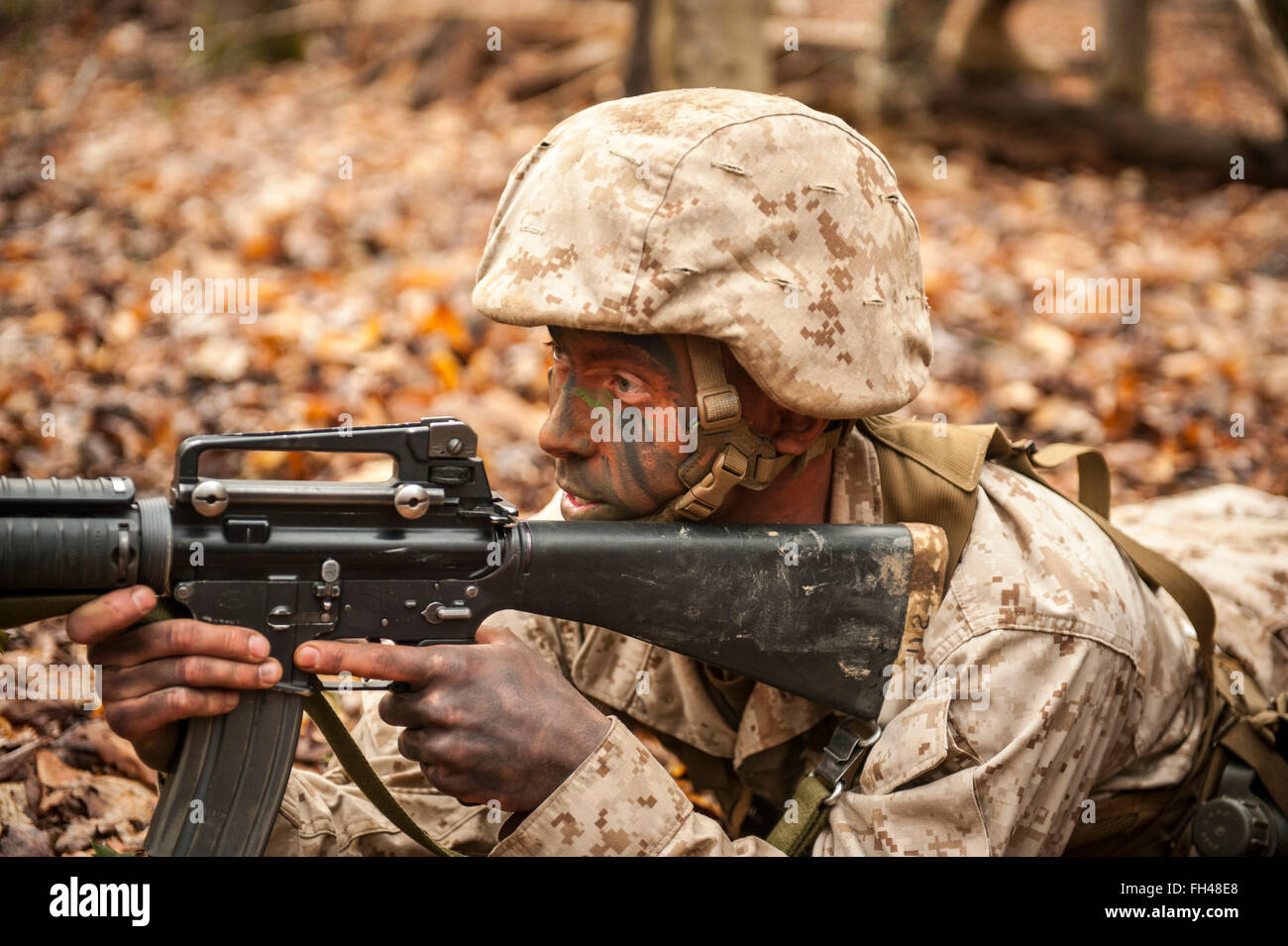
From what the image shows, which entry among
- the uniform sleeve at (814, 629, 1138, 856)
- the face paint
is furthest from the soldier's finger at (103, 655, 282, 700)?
the uniform sleeve at (814, 629, 1138, 856)

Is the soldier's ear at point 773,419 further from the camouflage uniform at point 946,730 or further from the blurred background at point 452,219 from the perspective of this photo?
the blurred background at point 452,219

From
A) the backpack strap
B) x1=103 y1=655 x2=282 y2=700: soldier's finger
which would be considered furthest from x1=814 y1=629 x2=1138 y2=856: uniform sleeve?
x1=103 y1=655 x2=282 y2=700: soldier's finger

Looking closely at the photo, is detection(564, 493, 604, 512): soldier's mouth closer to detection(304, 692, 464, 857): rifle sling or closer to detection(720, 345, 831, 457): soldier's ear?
detection(720, 345, 831, 457): soldier's ear

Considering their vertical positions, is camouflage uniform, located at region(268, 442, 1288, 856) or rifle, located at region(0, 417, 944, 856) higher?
rifle, located at region(0, 417, 944, 856)

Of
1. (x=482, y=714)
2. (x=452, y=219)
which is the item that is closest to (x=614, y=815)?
(x=482, y=714)

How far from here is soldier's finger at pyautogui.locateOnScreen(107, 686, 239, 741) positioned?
2.08 meters

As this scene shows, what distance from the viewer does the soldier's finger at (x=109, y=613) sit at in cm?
198

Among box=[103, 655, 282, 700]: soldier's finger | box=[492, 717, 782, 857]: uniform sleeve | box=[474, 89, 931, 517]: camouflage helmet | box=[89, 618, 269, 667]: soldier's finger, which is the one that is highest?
box=[474, 89, 931, 517]: camouflage helmet

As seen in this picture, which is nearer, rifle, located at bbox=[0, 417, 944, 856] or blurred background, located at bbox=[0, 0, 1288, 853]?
rifle, located at bbox=[0, 417, 944, 856]

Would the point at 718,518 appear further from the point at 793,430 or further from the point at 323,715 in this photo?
the point at 323,715

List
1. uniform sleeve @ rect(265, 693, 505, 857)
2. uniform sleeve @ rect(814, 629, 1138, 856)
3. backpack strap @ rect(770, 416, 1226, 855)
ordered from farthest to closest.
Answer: backpack strap @ rect(770, 416, 1226, 855) < uniform sleeve @ rect(265, 693, 505, 857) < uniform sleeve @ rect(814, 629, 1138, 856)

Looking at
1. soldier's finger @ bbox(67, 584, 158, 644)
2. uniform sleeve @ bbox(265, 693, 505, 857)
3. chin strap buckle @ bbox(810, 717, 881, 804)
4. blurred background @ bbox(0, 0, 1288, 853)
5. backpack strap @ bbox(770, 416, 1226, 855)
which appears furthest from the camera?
blurred background @ bbox(0, 0, 1288, 853)

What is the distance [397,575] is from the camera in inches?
87.9

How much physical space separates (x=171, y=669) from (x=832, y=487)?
4.68 ft
